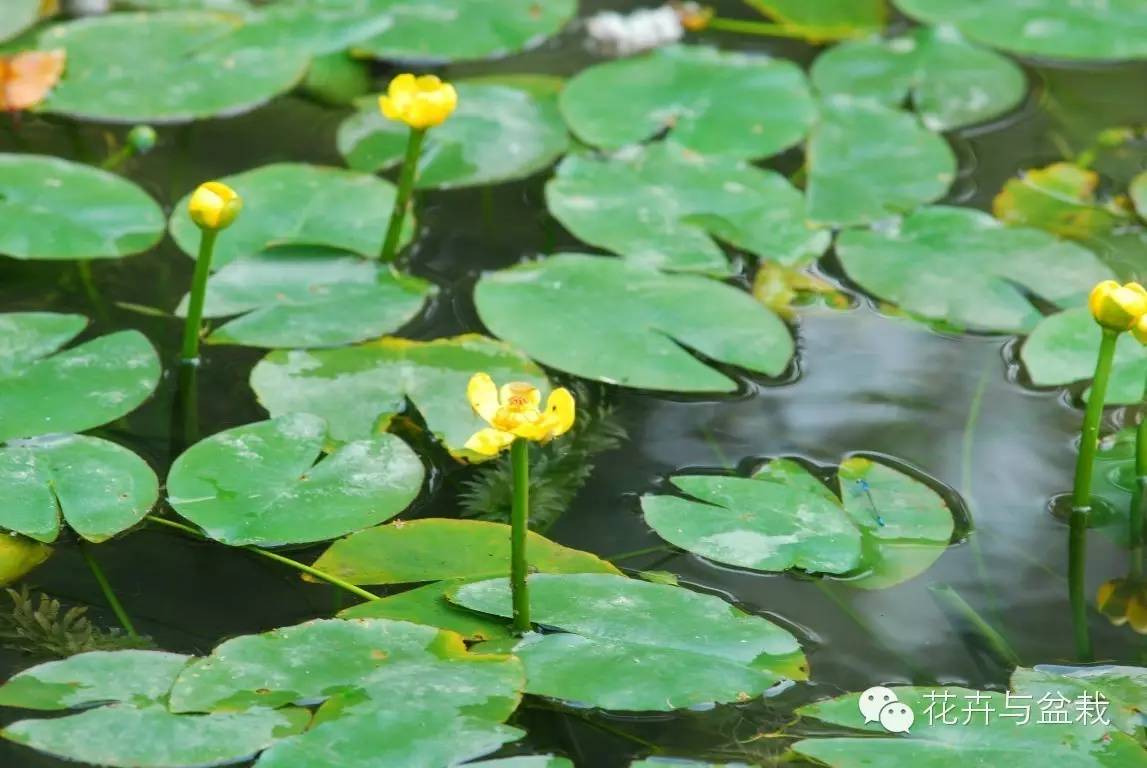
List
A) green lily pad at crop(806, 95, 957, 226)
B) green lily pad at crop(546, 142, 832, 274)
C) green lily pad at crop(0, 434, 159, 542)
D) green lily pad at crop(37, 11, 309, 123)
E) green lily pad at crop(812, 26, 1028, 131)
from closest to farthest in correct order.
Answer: green lily pad at crop(0, 434, 159, 542)
green lily pad at crop(546, 142, 832, 274)
green lily pad at crop(806, 95, 957, 226)
green lily pad at crop(37, 11, 309, 123)
green lily pad at crop(812, 26, 1028, 131)

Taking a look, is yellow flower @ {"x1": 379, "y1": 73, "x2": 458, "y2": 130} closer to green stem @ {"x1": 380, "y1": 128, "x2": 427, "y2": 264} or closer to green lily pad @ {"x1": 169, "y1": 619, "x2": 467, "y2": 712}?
green stem @ {"x1": 380, "y1": 128, "x2": 427, "y2": 264}

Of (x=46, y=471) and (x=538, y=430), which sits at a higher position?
(x=538, y=430)

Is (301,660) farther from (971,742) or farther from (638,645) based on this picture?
(971,742)

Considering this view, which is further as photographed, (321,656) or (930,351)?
(930,351)

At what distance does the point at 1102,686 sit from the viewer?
45.9 inches

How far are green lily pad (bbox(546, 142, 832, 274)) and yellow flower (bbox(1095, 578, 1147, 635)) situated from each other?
0.64 metres

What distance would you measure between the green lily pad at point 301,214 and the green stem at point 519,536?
0.68m

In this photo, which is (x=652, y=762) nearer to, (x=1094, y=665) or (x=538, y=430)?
(x=538, y=430)

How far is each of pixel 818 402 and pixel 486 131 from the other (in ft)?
2.57

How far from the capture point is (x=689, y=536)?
4.25ft

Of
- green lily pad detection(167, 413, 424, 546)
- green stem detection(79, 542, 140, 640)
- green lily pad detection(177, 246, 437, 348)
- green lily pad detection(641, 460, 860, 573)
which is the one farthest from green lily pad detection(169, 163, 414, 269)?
green lily pad detection(641, 460, 860, 573)

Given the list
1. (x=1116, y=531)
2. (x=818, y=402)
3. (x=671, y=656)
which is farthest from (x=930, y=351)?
(x=671, y=656)

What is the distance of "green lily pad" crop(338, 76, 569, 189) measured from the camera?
1940mm

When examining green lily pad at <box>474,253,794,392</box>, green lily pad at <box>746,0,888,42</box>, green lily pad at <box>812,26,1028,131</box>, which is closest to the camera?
green lily pad at <box>474,253,794,392</box>
